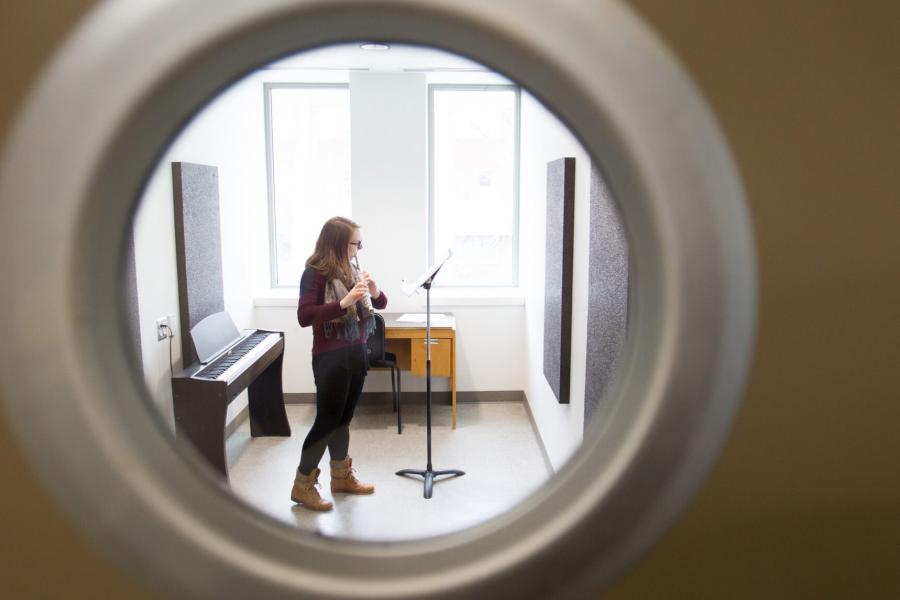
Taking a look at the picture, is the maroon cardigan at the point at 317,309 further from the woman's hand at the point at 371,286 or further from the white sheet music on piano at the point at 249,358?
the white sheet music on piano at the point at 249,358

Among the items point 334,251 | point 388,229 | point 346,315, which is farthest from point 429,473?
point 388,229

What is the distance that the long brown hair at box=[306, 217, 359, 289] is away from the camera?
7.01 feet

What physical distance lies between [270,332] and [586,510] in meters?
2.84

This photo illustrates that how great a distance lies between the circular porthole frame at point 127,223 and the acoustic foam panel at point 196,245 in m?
2.23

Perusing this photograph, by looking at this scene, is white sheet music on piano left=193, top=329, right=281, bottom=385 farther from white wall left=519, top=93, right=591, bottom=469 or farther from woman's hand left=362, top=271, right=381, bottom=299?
white wall left=519, top=93, right=591, bottom=469

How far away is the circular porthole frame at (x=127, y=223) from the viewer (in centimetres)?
28

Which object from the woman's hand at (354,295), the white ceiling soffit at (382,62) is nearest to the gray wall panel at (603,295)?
the woman's hand at (354,295)

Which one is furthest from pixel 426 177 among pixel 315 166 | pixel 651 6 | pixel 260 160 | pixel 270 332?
pixel 651 6

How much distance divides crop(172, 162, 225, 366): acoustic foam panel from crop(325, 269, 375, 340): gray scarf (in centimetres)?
62

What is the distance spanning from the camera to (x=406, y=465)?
2672 mm

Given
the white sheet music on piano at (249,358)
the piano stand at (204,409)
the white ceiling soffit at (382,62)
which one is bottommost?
the piano stand at (204,409)

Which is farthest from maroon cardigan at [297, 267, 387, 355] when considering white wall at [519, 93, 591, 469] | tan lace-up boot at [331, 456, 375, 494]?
white wall at [519, 93, 591, 469]

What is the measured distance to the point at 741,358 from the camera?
30 centimetres

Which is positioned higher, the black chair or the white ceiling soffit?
the white ceiling soffit
